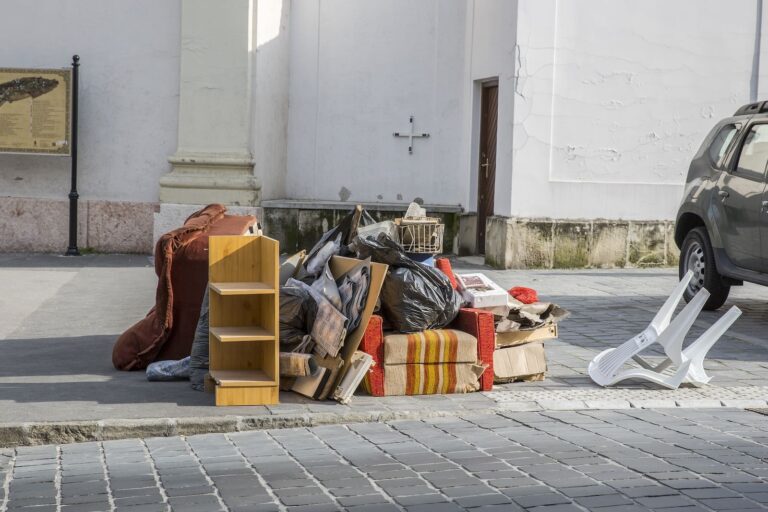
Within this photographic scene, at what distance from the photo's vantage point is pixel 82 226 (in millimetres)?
16656

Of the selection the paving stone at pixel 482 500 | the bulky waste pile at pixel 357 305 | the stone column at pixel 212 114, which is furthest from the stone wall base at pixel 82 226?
the paving stone at pixel 482 500

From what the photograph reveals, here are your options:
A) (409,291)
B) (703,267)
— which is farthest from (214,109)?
(409,291)

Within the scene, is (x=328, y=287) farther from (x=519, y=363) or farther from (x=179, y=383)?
(x=519, y=363)

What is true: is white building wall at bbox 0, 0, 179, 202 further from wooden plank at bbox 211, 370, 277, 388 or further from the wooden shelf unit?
wooden plank at bbox 211, 370, 277, 388

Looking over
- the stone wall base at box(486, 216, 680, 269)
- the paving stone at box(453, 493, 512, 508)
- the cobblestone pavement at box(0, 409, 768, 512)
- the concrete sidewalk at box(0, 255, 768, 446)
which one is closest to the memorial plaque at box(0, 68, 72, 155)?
the concrete sidewalk at box(0, 255, 768, 446)

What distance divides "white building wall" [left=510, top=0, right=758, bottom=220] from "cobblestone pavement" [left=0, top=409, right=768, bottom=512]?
9.08m

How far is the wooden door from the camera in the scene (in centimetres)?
1700

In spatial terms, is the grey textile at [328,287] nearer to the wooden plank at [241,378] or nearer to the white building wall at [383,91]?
the wooden plank at [241,378]

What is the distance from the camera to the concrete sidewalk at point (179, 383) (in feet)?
21.3

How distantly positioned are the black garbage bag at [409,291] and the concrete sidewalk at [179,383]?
525mm

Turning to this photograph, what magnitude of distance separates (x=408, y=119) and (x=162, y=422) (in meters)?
11.6

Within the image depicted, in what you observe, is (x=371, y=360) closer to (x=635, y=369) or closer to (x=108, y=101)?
(x=635, y=369)

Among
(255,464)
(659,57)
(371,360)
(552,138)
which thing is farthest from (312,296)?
(659,57)

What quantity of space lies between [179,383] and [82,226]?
968cm
